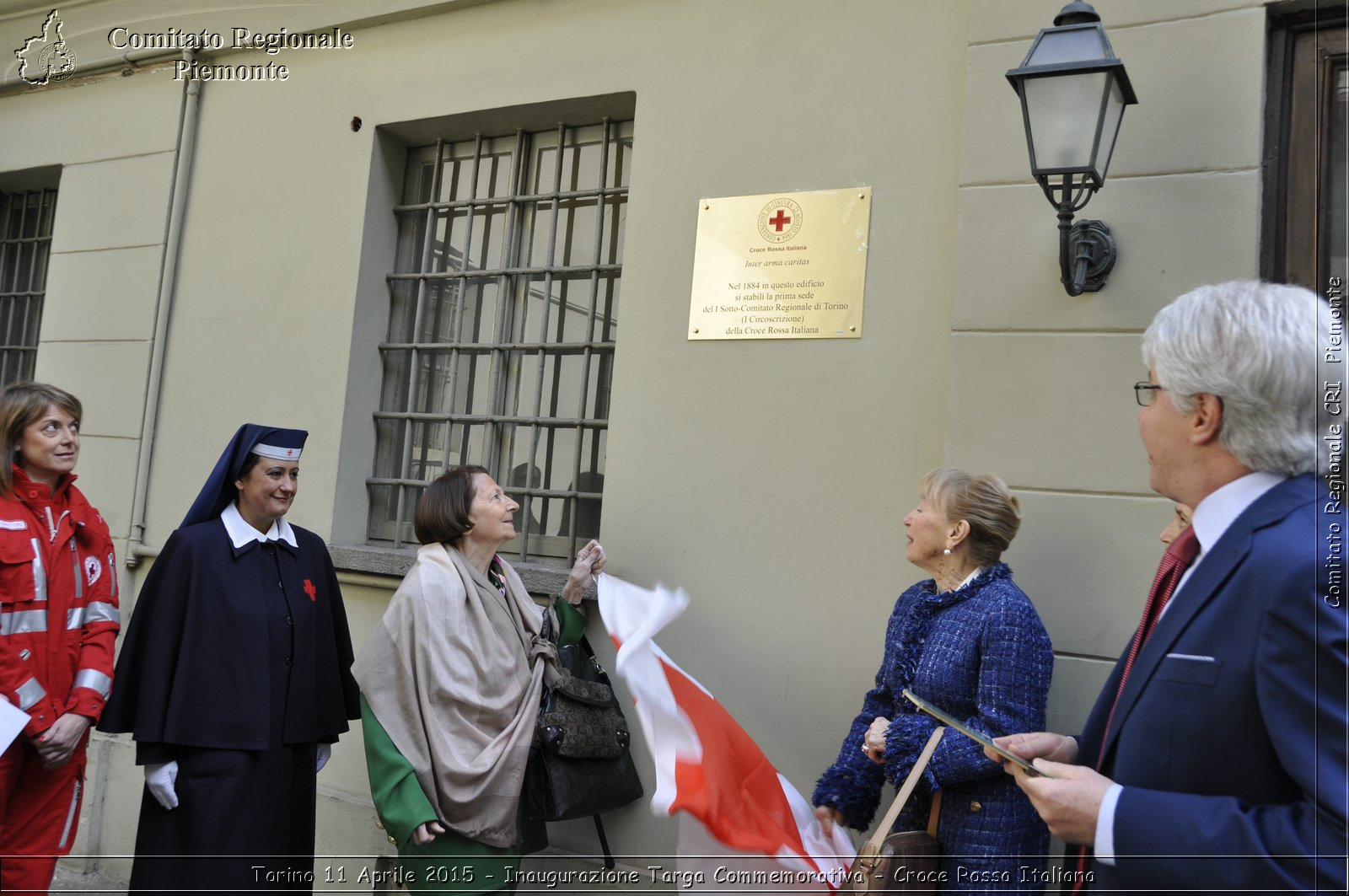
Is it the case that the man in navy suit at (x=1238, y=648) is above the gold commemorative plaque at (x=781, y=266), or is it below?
below

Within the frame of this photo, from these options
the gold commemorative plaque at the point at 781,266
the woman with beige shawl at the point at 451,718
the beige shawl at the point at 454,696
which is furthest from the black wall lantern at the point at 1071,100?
the beige shawl at the point at 454,696

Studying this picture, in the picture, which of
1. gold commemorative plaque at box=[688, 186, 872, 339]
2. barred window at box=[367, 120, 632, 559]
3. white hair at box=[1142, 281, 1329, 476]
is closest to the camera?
white hair at box=[1142, 281, 1329, 476]

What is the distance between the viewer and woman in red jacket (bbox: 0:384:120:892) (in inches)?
124

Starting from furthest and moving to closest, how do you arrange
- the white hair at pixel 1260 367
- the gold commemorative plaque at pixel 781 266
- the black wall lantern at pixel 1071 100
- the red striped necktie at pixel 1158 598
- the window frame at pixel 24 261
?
1. the window frame at pixel 24 261
2. the gold commemorative plaque at pixel 781 266
3. the black wall lantern at pixel 1071 100
4. the red striped necktie at pixel 1158 598
5. the white hair at pixel 1260 367

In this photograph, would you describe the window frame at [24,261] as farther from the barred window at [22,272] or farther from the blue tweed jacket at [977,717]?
the blue tweed jacket at [977,717]

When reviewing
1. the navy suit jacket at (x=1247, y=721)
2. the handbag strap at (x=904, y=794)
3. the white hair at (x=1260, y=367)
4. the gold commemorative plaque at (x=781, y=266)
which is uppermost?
the gold commemorative plaque at (x=781, y=266)

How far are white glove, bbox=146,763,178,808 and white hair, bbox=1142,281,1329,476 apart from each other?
3.02 m

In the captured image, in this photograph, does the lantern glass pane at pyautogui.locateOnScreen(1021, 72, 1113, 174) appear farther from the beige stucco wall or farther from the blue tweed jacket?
the blue tweed jacket

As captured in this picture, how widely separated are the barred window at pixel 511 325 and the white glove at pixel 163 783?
163cm

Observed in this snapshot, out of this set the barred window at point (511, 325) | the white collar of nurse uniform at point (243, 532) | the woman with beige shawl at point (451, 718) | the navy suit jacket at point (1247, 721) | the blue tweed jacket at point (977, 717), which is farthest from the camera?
the barred window at point (511, 325)

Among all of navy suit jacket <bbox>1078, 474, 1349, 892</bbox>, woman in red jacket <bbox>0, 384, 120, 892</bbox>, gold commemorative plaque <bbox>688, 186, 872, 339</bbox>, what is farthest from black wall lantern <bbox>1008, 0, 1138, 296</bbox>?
woman in red jacket <bbox>0, 384, 120, 892</bbox>

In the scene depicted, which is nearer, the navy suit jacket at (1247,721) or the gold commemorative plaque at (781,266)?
the navy suit jacket at (1247,721)

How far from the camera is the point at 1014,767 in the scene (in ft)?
5.76

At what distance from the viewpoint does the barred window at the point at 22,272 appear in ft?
19.9
